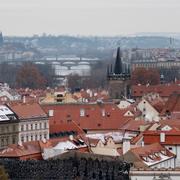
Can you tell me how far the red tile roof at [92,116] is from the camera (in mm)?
65125

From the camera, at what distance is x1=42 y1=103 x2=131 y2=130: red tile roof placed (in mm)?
65125

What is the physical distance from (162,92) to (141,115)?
25990 mm

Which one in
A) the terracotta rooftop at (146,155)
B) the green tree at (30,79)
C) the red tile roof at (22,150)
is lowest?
the green tree at (30,79)

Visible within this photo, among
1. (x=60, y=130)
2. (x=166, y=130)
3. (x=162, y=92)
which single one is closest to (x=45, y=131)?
(x=60, y=130)

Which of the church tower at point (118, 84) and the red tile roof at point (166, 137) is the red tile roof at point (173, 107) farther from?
the church tower at point (118, 84)

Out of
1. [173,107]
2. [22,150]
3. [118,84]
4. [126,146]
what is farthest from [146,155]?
Result: [118,84]

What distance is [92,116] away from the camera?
6662 centimetres

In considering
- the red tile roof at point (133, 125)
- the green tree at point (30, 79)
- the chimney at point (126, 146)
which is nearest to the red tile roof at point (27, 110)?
the red tile roof at point (133, 125)

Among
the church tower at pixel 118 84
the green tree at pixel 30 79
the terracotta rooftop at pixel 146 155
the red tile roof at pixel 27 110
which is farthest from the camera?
the green tree at pixel 30 79

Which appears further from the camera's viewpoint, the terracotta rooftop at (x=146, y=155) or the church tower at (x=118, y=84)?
the church tower at (x=118, y=84)

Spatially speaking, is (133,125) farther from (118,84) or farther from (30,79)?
(30,79)

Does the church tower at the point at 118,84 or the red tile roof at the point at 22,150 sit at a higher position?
the red tile roof at the point at 22,150

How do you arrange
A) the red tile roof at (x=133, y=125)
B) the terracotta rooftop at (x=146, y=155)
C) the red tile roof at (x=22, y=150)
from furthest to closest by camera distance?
the red tile roof at (x=133, y=125)
the red tile roof at (x=22, y=150)
the terracotta rooftop at (x=146, y=155)

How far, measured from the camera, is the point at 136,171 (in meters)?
44.9
